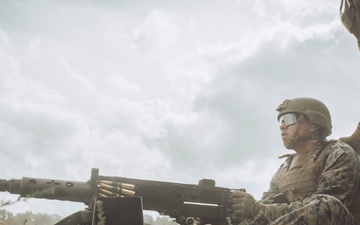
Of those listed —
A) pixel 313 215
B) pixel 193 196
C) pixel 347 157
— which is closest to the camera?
pixel 313 215

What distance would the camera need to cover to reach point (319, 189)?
526 cm

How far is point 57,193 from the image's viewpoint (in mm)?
6004

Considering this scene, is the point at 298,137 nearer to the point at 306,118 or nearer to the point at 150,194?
the point at 306,118

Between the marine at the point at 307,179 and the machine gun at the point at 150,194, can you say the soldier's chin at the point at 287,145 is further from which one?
the machine gun at the point at 150,194

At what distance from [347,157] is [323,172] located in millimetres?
389

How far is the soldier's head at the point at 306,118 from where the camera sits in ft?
20.9

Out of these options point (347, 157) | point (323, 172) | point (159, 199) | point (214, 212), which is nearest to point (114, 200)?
point (159, 199)

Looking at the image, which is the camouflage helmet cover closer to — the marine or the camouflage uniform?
the marine

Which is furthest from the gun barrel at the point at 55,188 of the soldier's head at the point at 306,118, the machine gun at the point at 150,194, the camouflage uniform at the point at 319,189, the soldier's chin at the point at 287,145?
the soldier's head at the point at 306,118

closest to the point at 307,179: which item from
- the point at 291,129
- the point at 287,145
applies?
the point at 287,145

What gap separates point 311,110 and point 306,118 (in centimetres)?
16

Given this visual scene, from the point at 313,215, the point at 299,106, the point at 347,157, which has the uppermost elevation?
the point at 299,106

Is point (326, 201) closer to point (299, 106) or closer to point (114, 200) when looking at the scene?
point (299, 106)

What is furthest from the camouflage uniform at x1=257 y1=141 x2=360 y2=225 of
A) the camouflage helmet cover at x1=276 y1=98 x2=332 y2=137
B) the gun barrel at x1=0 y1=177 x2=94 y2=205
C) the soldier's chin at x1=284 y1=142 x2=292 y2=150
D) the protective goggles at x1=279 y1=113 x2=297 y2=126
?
the gun barrel at x1=0 y1=177 x2=94 y2=205
